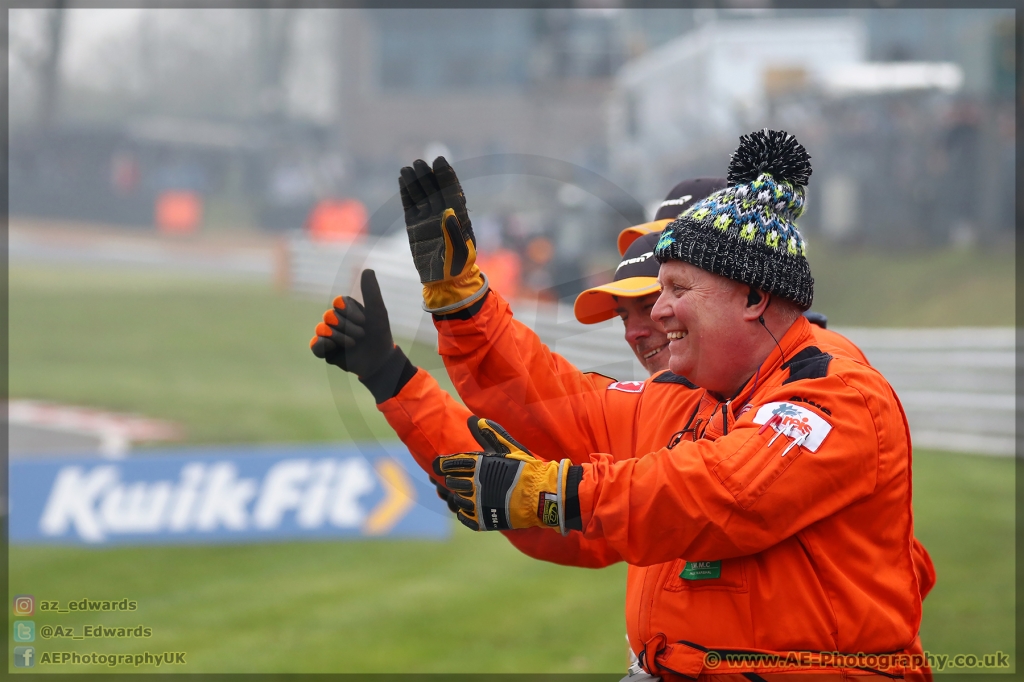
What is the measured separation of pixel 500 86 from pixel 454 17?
152cm

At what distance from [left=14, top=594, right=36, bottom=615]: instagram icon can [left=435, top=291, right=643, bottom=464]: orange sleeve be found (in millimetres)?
5090

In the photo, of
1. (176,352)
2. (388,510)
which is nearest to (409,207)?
(388,510)

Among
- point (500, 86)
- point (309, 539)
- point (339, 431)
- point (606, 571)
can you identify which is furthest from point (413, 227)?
point (500, 86)

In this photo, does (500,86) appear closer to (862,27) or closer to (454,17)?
(454,17)

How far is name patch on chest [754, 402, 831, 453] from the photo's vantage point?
1667mm

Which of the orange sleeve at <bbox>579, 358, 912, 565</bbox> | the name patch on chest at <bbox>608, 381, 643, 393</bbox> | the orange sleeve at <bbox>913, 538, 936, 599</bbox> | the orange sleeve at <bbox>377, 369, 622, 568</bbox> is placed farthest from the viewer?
the name patch on chest at <bbox>608, 381, 643, 393</bbox>

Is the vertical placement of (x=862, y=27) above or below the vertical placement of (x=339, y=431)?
above

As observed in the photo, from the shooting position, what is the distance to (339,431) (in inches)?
412

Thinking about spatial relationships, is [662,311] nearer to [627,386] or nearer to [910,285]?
[627,386]

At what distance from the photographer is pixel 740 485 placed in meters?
1.64

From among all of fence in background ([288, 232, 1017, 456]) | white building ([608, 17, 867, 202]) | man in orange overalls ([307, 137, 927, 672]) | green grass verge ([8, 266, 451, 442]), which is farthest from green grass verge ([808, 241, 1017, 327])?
man in orange overalls ([307, 137, 927, 672])

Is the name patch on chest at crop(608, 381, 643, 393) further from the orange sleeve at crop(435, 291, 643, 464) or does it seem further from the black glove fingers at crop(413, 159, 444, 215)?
the black glove fingers at crop(413, 159, 444, 215)

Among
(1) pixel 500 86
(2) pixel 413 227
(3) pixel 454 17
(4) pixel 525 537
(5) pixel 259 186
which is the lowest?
(4) pixel 525 537

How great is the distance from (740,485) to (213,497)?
21.8ft
